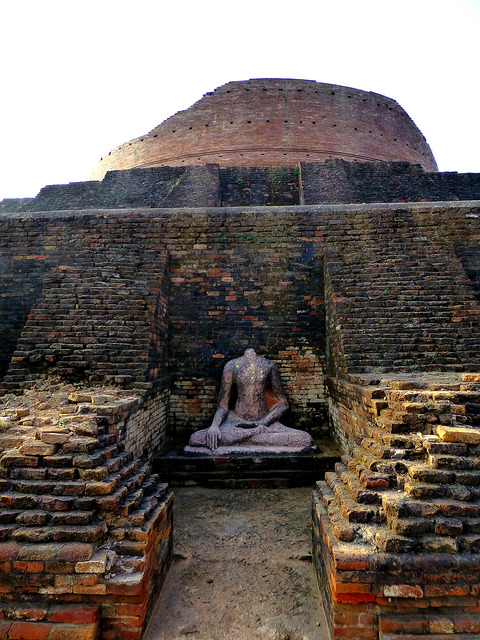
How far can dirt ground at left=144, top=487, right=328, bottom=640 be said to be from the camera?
6.98 feet

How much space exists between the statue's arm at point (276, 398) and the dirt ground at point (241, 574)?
3.47ft

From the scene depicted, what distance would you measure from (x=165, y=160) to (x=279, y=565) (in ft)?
47.6

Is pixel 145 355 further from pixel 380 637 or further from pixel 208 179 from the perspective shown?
pixel 208 179

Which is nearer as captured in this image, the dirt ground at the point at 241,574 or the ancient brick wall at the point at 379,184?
the dirt ground at the point at 241,574

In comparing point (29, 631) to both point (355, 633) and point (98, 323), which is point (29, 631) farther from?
point (98, 323)

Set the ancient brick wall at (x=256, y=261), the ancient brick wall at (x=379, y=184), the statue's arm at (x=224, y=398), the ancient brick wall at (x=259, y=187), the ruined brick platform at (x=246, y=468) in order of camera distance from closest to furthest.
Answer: the ruined brick platform at (x=246, y=468) < the statue's arm at (x=224, y=398) < the ancient brick wall at (x=256, y=261) < the ancient brick wall at (x=379, y=184) < the ancient brick wall at (x=259, y=187)

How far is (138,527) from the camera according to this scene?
2197 millimetres

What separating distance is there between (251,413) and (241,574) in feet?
7.56

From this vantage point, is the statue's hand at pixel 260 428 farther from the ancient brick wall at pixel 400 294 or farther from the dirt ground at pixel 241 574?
the ancient brick wall at pixel 400 294

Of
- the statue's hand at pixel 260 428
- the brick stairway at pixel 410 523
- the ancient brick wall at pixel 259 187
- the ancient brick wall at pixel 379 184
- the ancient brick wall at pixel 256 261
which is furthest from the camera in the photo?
the ancient brick wall at pixel 259 187

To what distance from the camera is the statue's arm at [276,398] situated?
15.5ft

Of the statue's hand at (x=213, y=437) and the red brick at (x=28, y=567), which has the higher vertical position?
the red brick at (x=28, y=567)

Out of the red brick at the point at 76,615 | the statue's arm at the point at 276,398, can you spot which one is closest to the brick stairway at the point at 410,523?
the red brick at the point at 76,615

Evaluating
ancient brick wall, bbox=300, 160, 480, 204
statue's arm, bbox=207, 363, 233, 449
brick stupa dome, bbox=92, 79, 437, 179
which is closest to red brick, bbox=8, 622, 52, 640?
statue's arm, bbox=207, 363, 233, 449
